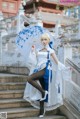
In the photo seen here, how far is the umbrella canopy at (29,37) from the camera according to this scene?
29.2 feet

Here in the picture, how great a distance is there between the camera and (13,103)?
6.64 metres

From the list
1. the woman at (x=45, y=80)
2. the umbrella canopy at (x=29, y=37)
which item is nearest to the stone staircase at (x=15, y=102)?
the woman at (x=45, y=80)

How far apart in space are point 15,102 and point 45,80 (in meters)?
0.83

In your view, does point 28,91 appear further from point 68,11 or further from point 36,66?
point 68,11

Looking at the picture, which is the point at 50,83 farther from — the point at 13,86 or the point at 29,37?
the point at 29,37

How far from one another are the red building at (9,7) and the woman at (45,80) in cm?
2507

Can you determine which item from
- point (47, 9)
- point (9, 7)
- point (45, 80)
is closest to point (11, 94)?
point (45, 80)

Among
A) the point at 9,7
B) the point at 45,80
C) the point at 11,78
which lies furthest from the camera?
the point at 9,7

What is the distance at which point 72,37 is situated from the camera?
15.7 m

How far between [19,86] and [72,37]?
347 inches

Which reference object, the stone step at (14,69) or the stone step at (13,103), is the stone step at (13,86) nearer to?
the stone step at (13,103)

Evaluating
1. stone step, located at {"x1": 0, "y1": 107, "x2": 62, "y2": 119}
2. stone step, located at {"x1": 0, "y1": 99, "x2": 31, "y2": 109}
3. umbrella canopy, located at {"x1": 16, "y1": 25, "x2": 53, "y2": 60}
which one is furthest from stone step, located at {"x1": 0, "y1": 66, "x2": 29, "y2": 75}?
stone step, located at {"x1": 0, "y1": 107, "x2": 62, "y2": 119}

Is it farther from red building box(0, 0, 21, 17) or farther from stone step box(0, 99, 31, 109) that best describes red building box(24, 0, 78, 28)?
stone step box(0, 99, 31, 109)

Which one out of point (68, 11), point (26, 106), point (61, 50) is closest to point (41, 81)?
point (26, 106)
